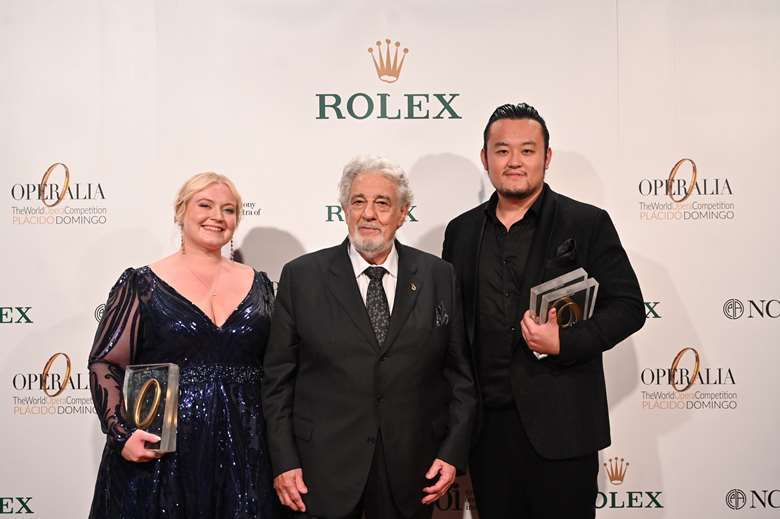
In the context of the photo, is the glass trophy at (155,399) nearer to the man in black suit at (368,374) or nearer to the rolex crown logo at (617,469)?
the man in black suit at (368,374)

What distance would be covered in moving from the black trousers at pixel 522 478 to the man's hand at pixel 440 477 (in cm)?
25

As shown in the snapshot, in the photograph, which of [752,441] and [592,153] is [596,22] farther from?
[752,441]

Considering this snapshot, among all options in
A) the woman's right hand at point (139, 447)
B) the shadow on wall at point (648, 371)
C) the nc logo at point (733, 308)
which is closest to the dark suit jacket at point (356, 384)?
the woman's right hand at point (139, 447)

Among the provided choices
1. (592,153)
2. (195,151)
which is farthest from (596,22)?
(195,151)

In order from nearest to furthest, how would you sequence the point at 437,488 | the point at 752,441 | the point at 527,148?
the point at 437,488 → the point at 527,148 → the point at 752,441

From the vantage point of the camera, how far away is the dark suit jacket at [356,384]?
2096mm

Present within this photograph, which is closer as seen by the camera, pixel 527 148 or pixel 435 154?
pixel 527 148

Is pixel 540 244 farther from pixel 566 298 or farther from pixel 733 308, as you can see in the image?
pixel 733 308

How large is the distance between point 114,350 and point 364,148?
1.50m

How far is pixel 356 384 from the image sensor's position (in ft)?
6.89

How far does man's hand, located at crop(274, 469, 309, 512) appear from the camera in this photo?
6.92 ft

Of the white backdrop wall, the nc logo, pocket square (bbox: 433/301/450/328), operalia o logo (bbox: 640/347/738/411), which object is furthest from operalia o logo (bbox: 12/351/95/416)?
the nc logo

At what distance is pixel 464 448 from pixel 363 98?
174 cm

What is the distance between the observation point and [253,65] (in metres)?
3.19
